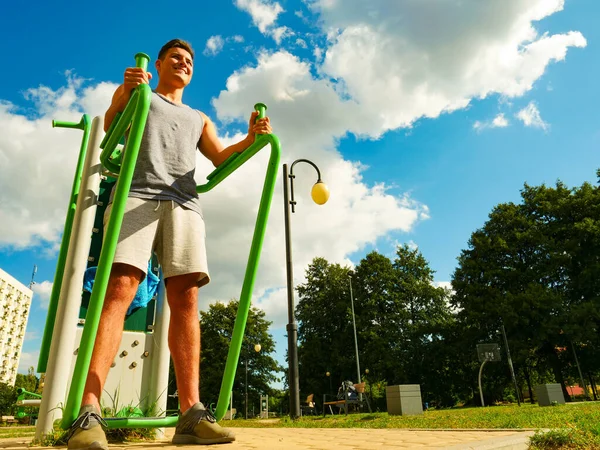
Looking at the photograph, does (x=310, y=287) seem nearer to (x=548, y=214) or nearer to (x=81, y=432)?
(x=548, y=214)

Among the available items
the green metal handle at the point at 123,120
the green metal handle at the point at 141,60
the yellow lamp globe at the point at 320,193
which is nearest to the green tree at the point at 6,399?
the yellow lamp globe at the point at 320,193

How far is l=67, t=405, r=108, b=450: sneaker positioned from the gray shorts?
0.73 meters

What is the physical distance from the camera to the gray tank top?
8.24 feet

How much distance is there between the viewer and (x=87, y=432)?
1.76m

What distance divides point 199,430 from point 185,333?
1.76ft

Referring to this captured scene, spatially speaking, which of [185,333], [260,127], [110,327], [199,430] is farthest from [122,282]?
[260,127]

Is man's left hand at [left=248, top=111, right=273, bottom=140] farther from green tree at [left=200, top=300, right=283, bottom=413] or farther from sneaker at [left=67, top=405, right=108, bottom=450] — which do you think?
green tree at [left=200, top=300, right=283, bottom=413]

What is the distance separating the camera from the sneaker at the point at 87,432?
1694 mm

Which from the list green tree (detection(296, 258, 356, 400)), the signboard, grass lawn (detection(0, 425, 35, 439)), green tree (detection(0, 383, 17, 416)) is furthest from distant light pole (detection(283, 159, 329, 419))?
green tree (detection(0, 383, 17, 416))

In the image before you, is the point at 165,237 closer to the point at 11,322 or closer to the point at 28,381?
the point at 28,381

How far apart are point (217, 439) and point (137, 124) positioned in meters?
1.63

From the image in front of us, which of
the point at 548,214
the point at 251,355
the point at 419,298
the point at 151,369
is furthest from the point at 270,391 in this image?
the point at 151,369

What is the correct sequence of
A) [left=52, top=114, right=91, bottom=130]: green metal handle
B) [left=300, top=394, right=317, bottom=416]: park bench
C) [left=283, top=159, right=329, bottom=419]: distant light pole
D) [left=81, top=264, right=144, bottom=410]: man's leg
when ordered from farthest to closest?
[left=300, top=394, right=317, bottom=416]: park bench, [left=283, top=159, right=329, bottom=419]: distant light pole, [left=52, top=114, right=91, bottom=130]: green metal handle, [left=81, top=264, right=144, bottom=410]: man's leg

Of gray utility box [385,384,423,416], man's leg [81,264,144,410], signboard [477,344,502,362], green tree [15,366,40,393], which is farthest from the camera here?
green tree [15,366,40,393]
